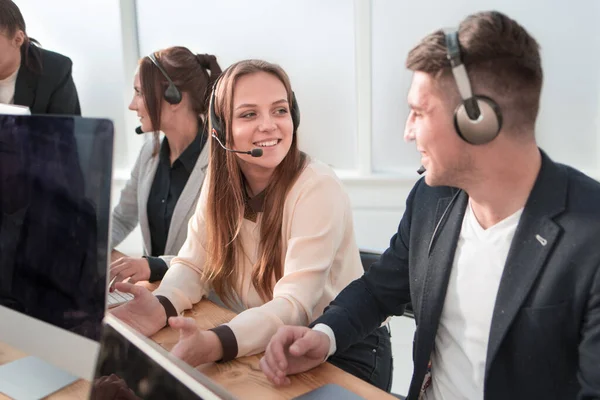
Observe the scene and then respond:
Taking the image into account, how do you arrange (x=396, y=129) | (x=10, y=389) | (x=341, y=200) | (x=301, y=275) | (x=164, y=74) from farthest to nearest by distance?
1. (x=396, y=129)
2. (x=164, y=74)
3. (x=341, y=200)
4. (x=301, y=275)
5. (x=10, y=389)

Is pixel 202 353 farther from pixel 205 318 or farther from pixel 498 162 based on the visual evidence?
pixel 498 162

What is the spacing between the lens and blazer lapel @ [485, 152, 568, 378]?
870 millimetres

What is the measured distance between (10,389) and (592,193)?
2.93 ft

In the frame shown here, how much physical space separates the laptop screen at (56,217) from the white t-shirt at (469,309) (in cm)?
61

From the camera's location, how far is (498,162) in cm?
90

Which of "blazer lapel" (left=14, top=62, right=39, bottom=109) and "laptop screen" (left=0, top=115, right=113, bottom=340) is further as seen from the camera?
"blazer lapel" (left=14, top=62, right=39, bottom=109)

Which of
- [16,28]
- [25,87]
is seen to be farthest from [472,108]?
[16,28]

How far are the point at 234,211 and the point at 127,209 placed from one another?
2.69 ft

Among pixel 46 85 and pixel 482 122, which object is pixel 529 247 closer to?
pixel 482 122

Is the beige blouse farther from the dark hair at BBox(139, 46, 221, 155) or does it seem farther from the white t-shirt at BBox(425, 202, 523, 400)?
the dark hair at BBox(139, 46, 221, 155)

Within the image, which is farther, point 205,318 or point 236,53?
point 236,53

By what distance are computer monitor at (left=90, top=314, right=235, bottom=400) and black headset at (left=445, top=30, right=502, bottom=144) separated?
0.55 m

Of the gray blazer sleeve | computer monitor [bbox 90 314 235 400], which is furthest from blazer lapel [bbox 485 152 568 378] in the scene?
the gray blazer sleeve

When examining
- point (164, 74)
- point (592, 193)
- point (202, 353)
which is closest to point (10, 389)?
point (202, 353)
